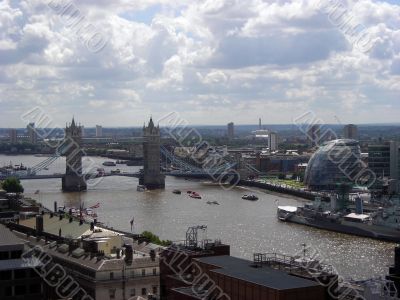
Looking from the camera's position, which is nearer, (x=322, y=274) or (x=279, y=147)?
(x=322, y=274)

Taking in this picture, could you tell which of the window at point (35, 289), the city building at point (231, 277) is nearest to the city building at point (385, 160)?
the window at point (35, 289)

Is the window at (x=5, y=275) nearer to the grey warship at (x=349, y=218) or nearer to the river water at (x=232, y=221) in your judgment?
the river water at (x=232, y=221)

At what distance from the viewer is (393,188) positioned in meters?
52.1

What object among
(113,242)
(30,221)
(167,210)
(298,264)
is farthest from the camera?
(167,210)

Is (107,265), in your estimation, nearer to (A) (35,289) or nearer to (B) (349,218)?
(A) (35,289)

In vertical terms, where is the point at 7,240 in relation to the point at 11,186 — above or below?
above

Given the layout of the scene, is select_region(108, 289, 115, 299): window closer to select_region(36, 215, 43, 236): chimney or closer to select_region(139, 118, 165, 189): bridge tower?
select_region(36, 215, 43, 236): chimney

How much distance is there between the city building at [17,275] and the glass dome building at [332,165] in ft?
144

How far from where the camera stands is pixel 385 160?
211 feet

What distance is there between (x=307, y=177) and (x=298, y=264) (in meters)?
49.9

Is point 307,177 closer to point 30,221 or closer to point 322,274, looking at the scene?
point 30,221

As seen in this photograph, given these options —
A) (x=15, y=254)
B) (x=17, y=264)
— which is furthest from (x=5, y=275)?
(x=15, y=254)

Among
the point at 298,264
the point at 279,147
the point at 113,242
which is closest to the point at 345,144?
the point at 113,242

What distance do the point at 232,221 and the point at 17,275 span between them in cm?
2241
